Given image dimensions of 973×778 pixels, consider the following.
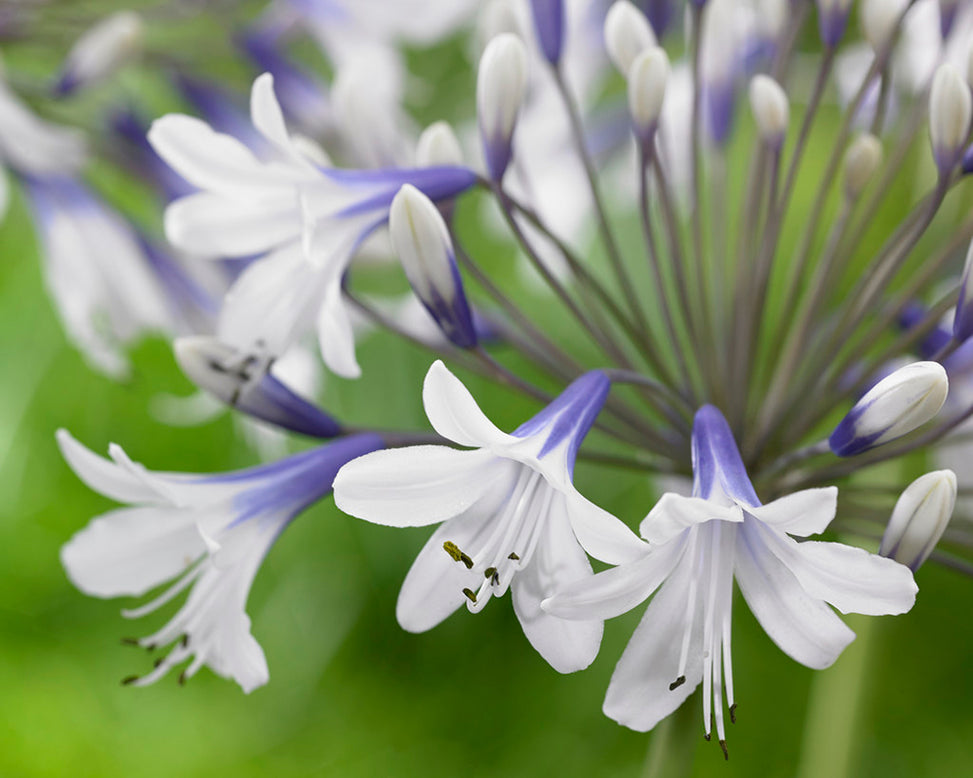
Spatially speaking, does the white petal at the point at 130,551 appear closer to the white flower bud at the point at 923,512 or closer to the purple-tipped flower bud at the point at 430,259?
the purple-tipped flower bud at the point at 430,259

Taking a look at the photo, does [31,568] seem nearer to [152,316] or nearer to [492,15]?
[152,316]

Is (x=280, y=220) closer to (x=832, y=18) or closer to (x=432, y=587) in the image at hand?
(x=432, y=587)

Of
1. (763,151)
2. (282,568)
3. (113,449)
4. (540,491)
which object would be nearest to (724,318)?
(763,151)

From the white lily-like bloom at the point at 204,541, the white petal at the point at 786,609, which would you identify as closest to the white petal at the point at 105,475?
the white lily-like bloom at the point at 204,541

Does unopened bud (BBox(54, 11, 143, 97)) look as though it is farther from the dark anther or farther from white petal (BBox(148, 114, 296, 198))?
the dark anther

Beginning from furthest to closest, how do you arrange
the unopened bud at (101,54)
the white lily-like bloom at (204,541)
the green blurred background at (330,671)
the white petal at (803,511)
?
the green blurred background at (330,671) < the unopened bud at (101,54) < the white lily-like bloom at (204,541) < the white petal at (803,511)

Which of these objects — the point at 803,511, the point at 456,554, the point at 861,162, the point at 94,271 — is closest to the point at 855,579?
the point at 803,511
